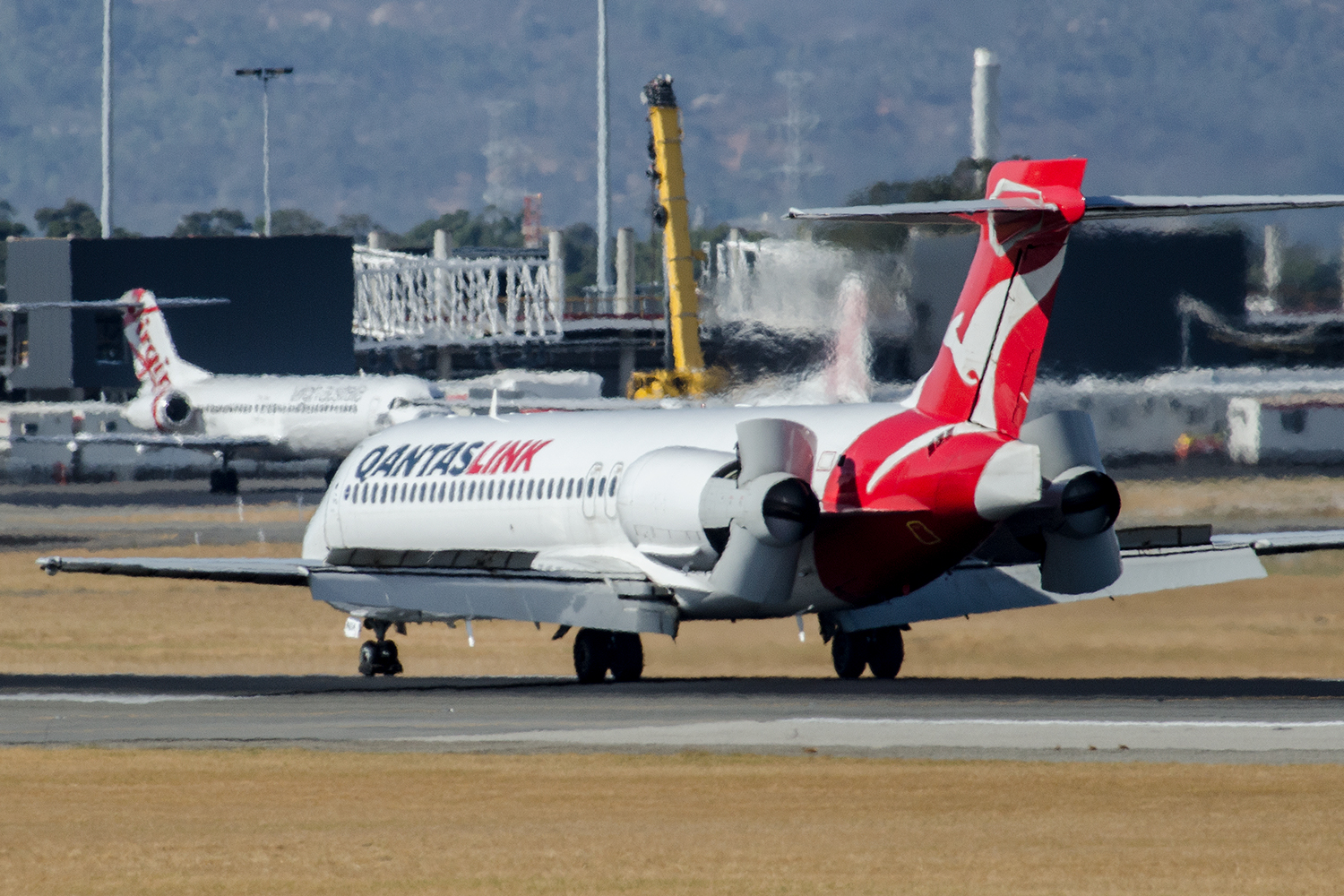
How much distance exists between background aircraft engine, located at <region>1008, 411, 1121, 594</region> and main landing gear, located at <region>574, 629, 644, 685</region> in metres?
7.28

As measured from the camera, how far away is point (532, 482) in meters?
35.3

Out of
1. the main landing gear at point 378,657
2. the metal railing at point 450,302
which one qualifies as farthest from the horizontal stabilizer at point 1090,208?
the metal railing at point 450,302

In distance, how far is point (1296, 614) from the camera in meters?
37.0

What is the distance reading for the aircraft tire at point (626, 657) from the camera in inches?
1328

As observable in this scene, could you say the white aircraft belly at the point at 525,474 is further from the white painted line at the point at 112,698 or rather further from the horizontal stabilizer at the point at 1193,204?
the white painted line at the point at 112,698

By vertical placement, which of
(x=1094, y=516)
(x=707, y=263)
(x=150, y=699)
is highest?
(x=707, y=263)

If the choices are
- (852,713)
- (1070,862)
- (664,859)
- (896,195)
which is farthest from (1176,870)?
(896,195)

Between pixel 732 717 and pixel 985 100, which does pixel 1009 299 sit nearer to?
pixel 732 717

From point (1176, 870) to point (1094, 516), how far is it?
12830 mm

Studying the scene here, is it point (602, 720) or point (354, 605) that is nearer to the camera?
point (602, 720)

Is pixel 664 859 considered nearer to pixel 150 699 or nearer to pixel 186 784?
pixel 186 784

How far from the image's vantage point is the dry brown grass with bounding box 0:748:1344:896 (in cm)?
1509

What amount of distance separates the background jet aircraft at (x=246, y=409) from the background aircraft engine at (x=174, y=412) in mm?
40


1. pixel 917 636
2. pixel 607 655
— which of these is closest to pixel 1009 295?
pixel 607 655
